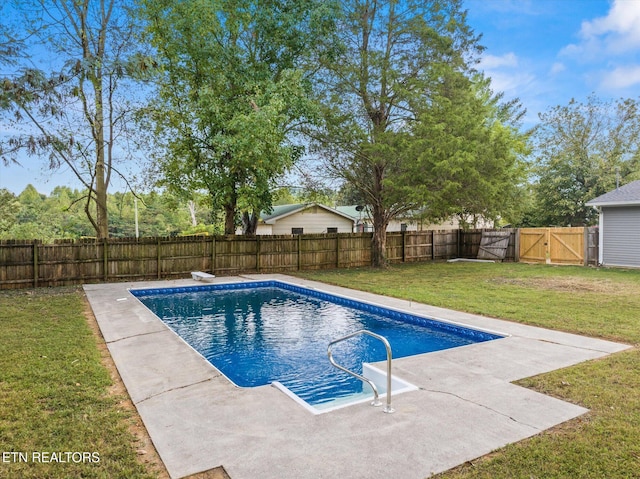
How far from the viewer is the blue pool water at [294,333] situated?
5.58 meters

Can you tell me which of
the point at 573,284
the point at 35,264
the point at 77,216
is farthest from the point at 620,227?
the point at 77,216

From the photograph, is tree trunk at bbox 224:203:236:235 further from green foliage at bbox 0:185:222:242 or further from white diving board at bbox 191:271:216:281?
white diving board at bbox 191:271:216:281

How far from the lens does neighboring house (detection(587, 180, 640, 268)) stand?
15.4 metres

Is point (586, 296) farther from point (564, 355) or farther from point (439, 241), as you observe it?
point (439, 241)

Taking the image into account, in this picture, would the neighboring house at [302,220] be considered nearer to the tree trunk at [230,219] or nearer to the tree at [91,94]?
the tree trunk at [230,219]

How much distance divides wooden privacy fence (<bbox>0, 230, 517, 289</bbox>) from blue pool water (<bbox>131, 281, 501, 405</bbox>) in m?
2.17

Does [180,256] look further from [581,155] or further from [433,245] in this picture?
[581,155]

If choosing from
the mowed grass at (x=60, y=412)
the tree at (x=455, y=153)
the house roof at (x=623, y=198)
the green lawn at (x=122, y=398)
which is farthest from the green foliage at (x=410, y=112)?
the mowed grass at (x=60, y=412)

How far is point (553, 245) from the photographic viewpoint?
1786 cm

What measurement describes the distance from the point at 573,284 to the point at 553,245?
21.7ft

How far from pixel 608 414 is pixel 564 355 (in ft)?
6.11

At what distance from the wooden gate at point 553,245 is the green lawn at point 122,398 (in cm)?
830

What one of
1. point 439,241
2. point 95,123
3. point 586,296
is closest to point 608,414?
point 586,296

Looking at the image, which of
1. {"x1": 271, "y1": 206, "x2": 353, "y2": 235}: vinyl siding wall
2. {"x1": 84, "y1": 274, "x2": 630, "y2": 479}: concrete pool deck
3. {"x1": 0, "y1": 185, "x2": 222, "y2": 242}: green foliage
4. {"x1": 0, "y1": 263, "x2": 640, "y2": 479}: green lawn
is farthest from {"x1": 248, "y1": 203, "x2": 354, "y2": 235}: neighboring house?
{"x1": 84, "y1": 274, "x2": 630, "y2": 479}: concrete pool deck
